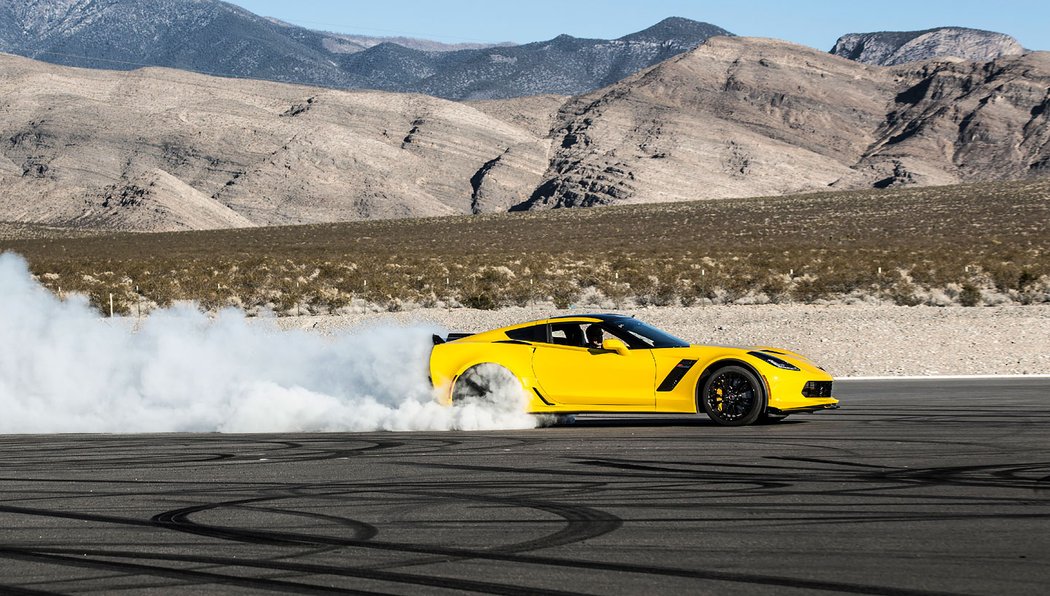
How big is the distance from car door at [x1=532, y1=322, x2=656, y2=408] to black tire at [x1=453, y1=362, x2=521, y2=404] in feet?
1.12

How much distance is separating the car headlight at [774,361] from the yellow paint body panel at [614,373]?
0.16 feet

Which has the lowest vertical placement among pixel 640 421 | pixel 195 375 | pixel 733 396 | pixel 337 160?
pixel 640 421

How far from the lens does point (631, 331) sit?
13906 mm

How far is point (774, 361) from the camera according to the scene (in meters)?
13.4

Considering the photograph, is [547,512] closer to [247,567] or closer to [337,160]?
[247,567]

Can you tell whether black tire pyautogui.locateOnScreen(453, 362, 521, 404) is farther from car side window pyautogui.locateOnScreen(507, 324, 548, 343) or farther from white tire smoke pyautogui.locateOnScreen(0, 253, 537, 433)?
car side window pyautogui.locateOnScreen(507, 324, 548, 343)

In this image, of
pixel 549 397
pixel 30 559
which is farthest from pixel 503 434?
pixel 30 559

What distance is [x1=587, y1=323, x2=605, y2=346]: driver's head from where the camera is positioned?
14.0m

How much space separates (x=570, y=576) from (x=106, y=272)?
44.9m

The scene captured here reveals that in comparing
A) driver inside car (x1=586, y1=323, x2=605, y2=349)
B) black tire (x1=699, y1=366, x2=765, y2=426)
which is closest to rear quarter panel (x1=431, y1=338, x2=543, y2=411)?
driver inside car (x1=586, y1=323, x2=605, y2=349)

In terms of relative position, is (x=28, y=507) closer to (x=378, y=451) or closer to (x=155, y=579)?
(x=155, y=579)

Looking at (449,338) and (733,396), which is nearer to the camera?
(733,396)

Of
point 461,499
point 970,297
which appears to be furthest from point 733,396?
point 970,297

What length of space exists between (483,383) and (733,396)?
2.59 m
